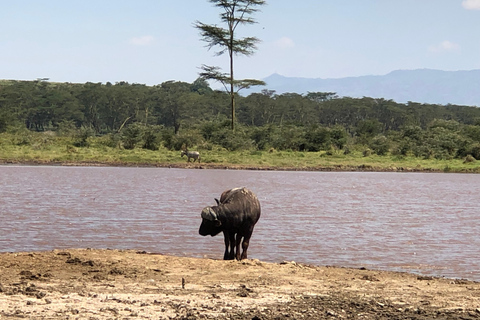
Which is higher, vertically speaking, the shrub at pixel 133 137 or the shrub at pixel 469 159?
the shrub at pixel 133 137

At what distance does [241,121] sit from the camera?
247 feet

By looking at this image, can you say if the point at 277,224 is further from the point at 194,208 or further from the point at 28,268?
the point at 28,268

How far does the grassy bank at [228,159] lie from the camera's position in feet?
112

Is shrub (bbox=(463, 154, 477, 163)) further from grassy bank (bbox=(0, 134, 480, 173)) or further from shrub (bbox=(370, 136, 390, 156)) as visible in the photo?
shrub (bbox=(370, 136, 390, 156))

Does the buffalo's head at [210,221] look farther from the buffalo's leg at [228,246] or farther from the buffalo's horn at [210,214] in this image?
the buffalo's leg at [228,246]

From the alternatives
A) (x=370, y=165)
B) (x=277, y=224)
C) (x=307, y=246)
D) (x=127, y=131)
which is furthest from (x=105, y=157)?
(x=307, y=246)

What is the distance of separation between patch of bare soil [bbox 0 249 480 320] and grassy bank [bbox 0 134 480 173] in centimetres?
2498

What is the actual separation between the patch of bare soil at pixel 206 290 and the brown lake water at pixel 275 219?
148cm

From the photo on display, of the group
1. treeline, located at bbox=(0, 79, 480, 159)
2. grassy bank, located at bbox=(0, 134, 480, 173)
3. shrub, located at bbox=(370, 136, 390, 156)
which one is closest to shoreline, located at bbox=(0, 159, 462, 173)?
grassy bank, located at bbox=(0, 134, 480, 173)

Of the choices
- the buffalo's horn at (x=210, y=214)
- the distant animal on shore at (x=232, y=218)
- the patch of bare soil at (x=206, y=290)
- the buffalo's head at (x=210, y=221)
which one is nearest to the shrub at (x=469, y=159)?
the distant animal on shore at (x=232, y=218)

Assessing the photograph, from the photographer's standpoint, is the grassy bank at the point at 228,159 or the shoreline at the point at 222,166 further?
the grassy bank at the point at 228,159

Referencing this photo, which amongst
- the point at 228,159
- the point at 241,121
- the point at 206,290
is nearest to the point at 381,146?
the point at 228,159

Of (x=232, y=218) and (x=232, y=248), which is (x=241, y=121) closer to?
(x=232, y=248)

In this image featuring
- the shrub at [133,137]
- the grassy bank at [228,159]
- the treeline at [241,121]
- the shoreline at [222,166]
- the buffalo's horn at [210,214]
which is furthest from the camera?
the treeline at [241,121]
